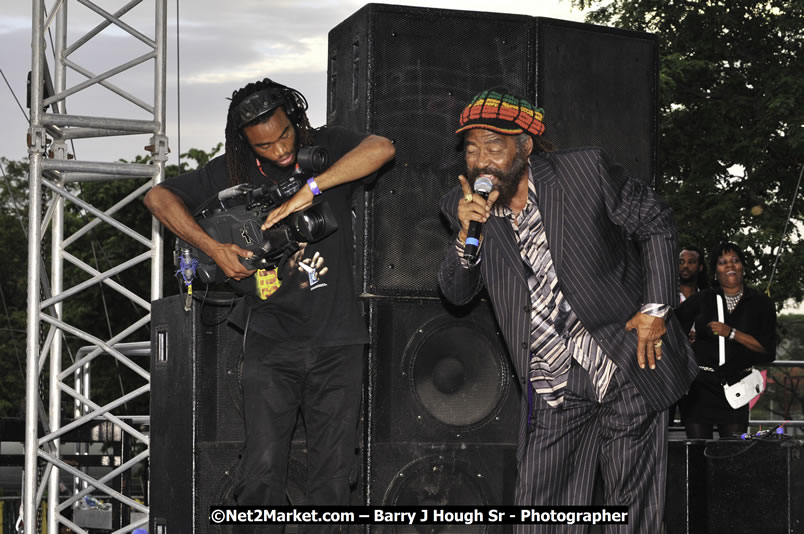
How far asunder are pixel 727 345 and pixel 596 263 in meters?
2.87

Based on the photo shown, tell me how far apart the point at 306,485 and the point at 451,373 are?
0.73 m

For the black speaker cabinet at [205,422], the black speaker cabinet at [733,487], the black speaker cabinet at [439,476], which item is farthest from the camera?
the black speaker cabinet at [733,487]

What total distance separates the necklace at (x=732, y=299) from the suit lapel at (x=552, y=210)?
3003mm

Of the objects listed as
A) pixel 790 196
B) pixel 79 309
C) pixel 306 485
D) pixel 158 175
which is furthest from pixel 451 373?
pixel 79 309

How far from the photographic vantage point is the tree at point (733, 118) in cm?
1847

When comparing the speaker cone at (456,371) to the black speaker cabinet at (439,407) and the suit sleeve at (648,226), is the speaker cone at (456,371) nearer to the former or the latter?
the black speaker cabinet at (439,407)

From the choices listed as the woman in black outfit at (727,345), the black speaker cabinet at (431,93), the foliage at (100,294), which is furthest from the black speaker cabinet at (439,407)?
the foliage at (100,294)

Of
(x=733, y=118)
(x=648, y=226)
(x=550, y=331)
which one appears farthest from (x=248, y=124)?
(x=733, y=118)

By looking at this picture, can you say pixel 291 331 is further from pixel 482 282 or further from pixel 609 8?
pixel 609 8

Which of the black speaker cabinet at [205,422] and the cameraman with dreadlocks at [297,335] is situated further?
the black speaker cabinet at [205,422]

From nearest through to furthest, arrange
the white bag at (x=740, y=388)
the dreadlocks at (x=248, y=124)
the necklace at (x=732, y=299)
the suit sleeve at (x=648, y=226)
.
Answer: the suit sleeve at (x=648, y=226)
the dreadlocks at (x=248, y=124)
the white bag at (x=740, y=388)
the necklace at (x=732, y=299)

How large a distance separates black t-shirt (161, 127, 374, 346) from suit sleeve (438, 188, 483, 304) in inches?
17.7

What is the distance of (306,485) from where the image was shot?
13.4ft

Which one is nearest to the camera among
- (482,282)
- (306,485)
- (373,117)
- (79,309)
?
(482,282)
